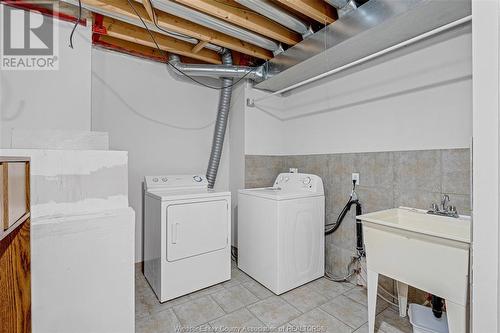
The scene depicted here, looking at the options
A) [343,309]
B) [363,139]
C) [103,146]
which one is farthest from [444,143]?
[103,146]

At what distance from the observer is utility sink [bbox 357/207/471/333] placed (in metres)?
1.32

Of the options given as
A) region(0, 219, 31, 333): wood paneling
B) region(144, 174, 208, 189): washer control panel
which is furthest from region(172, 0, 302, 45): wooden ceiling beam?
region(0, 219, 31, 333): wood paneling

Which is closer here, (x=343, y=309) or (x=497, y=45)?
(x=497, y=45)

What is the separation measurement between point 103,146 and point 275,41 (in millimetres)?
1903

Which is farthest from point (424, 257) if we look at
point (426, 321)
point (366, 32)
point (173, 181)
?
point (173, 181)

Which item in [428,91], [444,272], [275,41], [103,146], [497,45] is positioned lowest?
[444,272]

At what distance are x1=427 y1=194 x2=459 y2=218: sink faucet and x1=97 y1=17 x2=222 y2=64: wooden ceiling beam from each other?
261 cm

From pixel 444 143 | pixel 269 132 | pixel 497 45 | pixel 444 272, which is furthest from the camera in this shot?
pixel 269 132

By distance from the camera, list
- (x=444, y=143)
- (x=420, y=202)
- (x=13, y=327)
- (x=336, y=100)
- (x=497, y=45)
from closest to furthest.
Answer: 1. (x=497, y=45)
2. (x=13, y=327)
3. (x=444, y=143)
4. (x=420, y=202)
5. (x=336, y=100)

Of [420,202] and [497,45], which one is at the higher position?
[497,45]

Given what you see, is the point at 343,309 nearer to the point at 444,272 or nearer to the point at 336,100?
the point at 444,272

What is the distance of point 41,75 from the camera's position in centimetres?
182

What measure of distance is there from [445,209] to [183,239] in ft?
6.98

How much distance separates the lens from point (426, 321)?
62.8 inches
